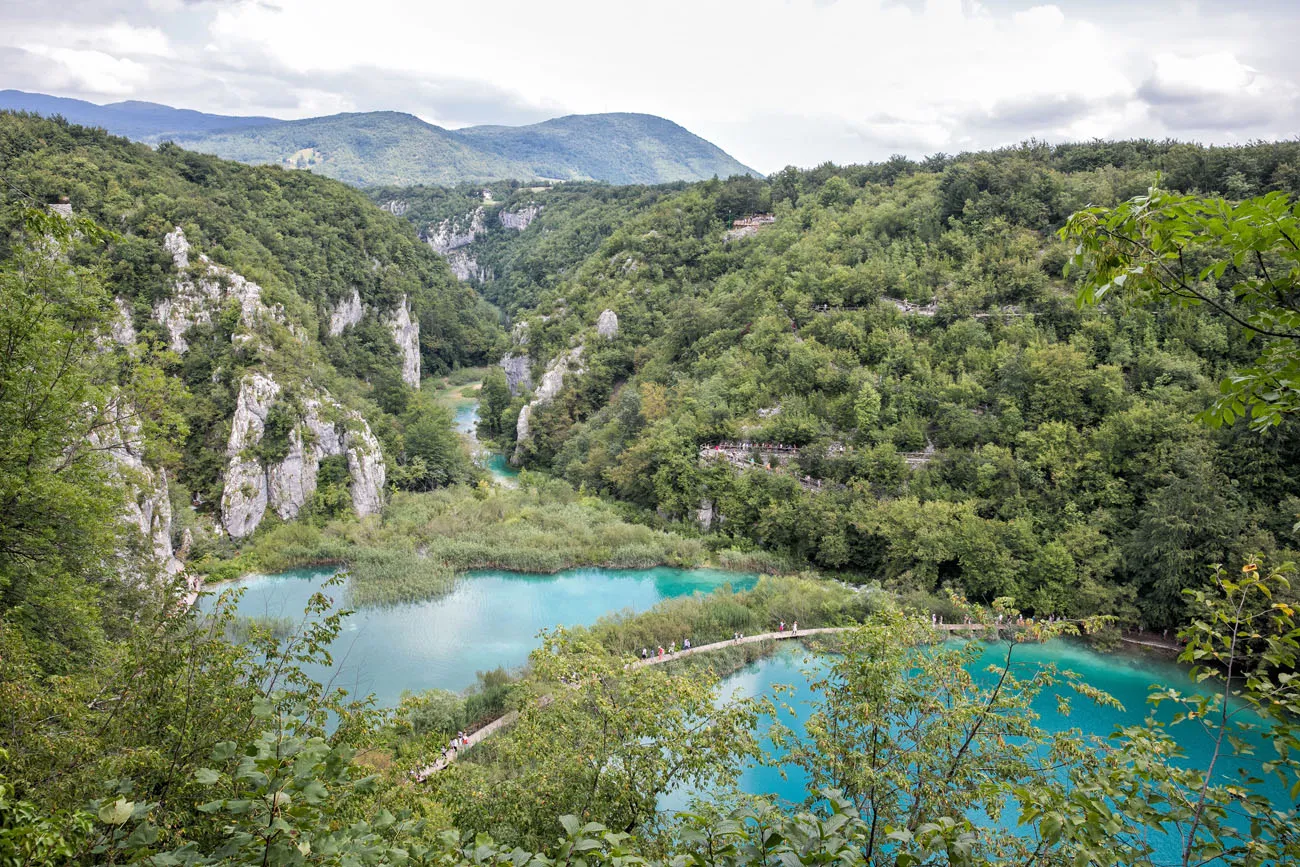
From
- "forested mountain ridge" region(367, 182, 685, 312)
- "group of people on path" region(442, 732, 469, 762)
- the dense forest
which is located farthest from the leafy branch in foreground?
"forested mountain ridge" region(367, 182, 685, 312)

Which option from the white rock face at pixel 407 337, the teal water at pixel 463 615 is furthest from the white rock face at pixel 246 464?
the white rock face at pixel 407 337

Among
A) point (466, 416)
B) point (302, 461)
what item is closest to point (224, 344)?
point (302, 461)

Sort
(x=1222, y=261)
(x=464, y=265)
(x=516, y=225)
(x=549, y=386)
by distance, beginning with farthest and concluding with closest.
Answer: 1. (x=464, y=265)
2. (x=516, y=225)
3. (x=549, y=386)
4. (x=1222, y=261)

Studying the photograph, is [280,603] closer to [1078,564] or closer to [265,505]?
[265,505]

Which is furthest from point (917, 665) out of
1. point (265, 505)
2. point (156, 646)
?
point (265, 505)

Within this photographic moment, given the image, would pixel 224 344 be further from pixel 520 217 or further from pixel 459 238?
pixel 459 238

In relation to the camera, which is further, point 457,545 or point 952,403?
point 457,545

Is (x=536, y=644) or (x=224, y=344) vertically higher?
(x=224, y=344)
